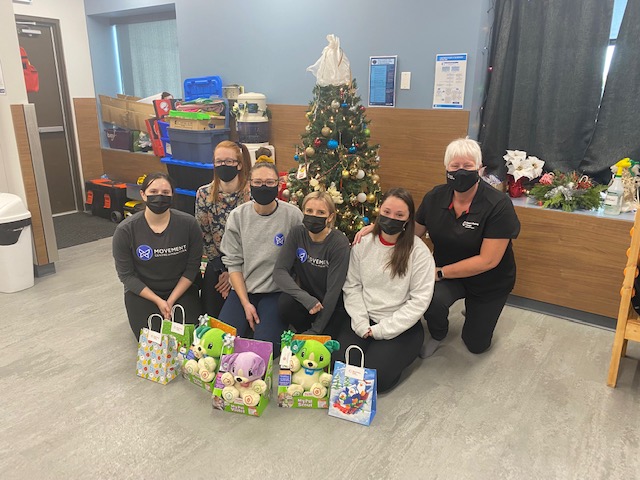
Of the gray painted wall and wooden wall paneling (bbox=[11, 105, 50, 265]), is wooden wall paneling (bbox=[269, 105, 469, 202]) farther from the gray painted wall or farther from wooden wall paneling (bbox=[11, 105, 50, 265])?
wooden wall paneling (bbox=[11, 105, 50, 265])

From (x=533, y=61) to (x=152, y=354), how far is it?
295 cm

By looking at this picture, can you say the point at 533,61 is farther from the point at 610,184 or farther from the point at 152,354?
the point at 152,354

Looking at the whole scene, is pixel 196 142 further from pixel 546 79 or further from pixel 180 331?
pixel 546 79

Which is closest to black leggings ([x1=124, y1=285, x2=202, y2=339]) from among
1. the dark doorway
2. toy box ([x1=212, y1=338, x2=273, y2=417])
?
toy box ([x1=212, y1=338, x2=273, y2=417])

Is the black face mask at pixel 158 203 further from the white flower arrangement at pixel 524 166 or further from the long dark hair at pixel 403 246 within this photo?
the white flower arrangement at pixel 524 166

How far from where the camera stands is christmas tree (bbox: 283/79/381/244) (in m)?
3.31

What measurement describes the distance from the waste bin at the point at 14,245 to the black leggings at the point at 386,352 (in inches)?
95.8

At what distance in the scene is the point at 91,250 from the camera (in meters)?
4.39

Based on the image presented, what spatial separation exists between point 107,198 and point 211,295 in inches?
122

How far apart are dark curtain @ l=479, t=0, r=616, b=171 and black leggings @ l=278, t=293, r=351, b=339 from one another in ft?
5.64

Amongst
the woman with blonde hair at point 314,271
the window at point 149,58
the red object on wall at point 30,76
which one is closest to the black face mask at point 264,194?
the woman with blonde hair at point 314,271

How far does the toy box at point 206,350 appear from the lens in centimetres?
222

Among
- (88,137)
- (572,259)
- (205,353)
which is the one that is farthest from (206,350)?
(88,137)

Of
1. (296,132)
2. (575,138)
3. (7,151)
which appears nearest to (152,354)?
(7,151)
